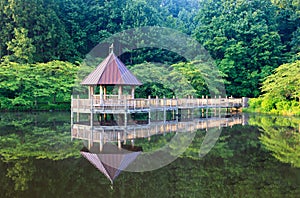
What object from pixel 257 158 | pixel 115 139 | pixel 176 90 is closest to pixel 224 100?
pixel 176 90

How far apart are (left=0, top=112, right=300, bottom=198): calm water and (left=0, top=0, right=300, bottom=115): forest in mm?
14790

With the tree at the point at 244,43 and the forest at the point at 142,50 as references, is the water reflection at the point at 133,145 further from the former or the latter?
the tree at the point at 244,43

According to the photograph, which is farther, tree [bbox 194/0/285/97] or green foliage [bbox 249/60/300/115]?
tree [bbox 194/0/285/97]

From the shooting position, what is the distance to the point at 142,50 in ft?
117

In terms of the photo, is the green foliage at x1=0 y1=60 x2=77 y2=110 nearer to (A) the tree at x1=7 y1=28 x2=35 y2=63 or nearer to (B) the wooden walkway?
(A) the tree at x1=7 y1=28 x2=35 y2=63

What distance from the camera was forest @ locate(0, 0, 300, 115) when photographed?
2861cm

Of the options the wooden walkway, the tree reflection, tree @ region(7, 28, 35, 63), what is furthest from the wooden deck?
tree @ region(7, 28, 35, 63)

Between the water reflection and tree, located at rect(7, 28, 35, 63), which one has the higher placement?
tree, located at rect(7, 28, 35, 63)

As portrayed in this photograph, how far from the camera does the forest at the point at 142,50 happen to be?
28.6 metres

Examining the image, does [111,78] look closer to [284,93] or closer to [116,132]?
[116,132]

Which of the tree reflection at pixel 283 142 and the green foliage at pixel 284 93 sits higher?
the green foliage at pixel 284 93

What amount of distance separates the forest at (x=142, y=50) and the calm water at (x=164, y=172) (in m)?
14.8

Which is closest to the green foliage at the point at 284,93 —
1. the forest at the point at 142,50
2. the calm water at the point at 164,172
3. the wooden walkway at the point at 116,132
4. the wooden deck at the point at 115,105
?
the forest at the point at 142,50

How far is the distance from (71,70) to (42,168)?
2134 centimetres
